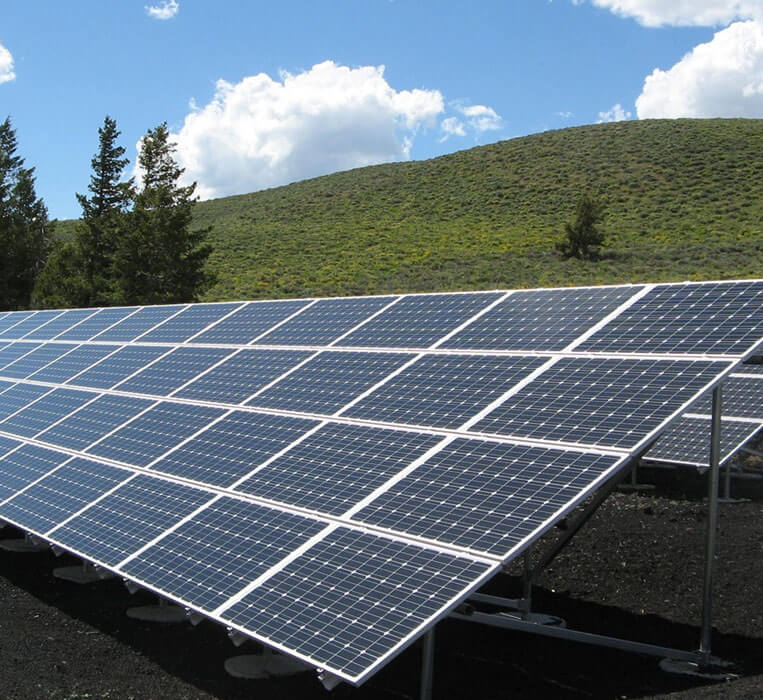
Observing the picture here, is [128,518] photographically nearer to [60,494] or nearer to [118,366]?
[60,494]

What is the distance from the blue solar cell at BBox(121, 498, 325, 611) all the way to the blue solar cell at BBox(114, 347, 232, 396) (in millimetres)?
4572

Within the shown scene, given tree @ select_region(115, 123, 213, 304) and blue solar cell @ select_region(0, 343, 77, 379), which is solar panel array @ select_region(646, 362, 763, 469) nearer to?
blue solar cell @ select_region(0, 343, 77, 379)

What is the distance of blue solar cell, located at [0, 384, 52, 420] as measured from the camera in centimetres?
1602

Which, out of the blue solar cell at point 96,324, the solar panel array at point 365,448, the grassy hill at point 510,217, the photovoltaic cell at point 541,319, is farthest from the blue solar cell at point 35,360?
the grassy hill at point 510,217

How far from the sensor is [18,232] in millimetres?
61219

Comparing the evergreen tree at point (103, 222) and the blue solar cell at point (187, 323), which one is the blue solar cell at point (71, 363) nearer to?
the blue solar cell at point (187, 323)

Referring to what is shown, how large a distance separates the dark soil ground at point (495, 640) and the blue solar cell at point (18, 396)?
3.50 m

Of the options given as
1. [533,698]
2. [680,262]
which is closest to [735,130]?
[680,262]

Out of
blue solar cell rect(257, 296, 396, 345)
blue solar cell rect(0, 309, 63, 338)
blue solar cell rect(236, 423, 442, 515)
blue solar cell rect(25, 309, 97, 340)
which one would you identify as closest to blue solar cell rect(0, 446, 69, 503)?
blue solar cell rect(257, 296, 396, 345)

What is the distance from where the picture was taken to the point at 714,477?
8.81 meters

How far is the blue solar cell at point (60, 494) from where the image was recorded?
35.3 ft

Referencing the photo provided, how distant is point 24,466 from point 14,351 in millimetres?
8568

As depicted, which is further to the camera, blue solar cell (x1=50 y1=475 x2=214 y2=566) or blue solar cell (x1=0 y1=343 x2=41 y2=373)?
blue solar cell (x1=0 y1=343 x2=41 y2=373)

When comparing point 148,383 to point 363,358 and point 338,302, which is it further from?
point 363,358
